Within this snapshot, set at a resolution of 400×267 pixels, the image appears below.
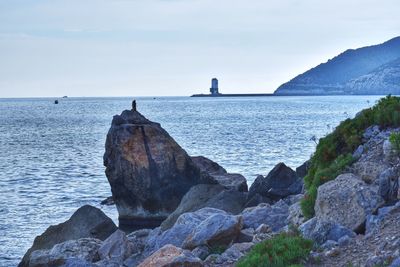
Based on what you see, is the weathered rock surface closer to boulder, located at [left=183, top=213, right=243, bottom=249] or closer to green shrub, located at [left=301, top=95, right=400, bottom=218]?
green shrub, located at [left=301, top=95, right=400, bottom=218]

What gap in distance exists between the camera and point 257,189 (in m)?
30.7

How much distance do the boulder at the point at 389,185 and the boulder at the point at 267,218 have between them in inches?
160

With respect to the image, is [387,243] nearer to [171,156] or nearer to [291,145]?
[171,156]

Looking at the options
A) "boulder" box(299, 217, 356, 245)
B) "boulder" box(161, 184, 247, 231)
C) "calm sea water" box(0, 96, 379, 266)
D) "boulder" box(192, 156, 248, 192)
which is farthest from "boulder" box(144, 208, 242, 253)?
"boulder" box(192, 156, 248, 192)

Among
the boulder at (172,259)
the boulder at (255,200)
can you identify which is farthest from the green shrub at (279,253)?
the boulder at (255,200)

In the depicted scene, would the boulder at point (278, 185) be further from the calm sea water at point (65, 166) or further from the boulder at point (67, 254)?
the boulder at point (67, 254)

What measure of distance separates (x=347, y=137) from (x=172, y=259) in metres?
7.70

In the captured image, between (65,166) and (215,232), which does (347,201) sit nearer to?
(215,232)

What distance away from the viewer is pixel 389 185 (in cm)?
1658

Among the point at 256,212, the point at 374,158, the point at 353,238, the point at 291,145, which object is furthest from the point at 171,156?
the point at 291,145

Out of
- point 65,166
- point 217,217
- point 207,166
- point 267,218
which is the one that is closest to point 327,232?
point 217,217

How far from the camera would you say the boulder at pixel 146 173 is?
34188mm

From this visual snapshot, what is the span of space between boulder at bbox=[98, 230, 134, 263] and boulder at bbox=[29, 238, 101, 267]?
37cm

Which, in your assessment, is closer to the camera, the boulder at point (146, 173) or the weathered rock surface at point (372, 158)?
the weathered rock surface at point (372, 158)
